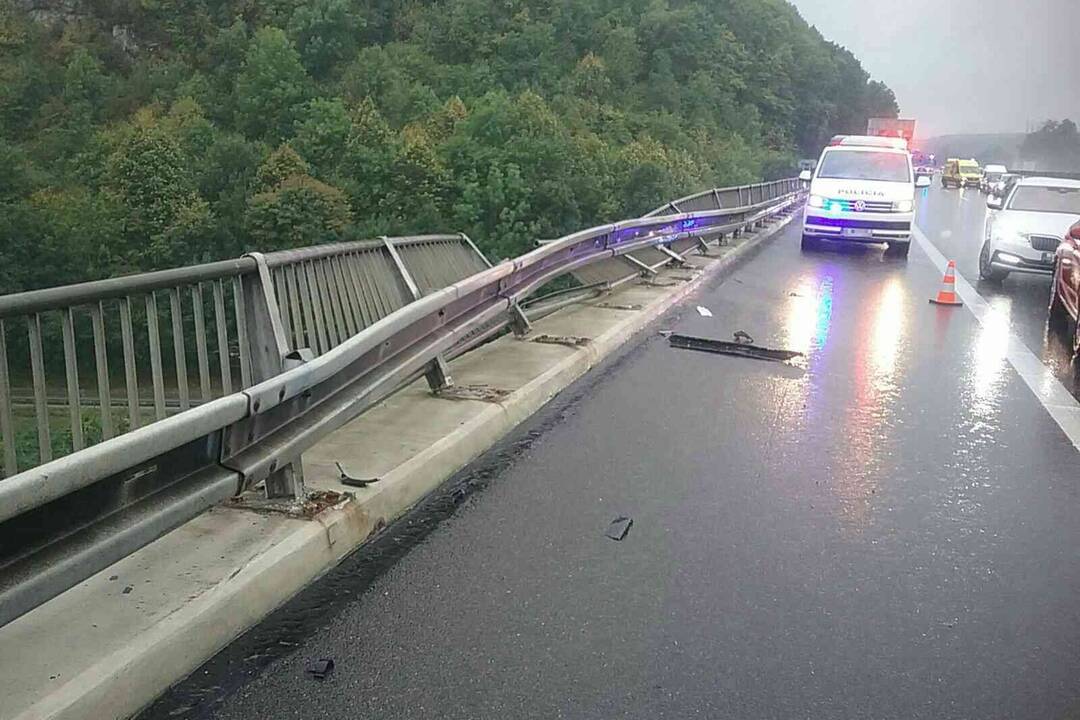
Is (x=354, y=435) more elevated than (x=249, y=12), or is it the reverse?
(x=249, y=12)

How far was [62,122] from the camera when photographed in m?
81.8

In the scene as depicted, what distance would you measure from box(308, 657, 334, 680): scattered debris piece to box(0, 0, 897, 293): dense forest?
4014cm

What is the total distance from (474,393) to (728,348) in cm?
358

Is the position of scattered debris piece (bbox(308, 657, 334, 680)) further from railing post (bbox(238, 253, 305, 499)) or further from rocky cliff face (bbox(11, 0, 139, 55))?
rocky cliff face (bbox(11, 0, 139, 55))

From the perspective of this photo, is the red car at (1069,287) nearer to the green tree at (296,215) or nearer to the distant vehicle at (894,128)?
the green tree at (296,215)

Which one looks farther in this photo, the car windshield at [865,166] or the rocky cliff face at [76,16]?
the rocky cliff face at [76,16]

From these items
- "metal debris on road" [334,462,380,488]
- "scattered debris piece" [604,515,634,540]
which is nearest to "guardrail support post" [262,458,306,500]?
"metal debris on road" [334,462,380,488]

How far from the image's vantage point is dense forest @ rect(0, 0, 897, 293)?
54.3 metres

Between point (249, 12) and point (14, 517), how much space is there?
346ft

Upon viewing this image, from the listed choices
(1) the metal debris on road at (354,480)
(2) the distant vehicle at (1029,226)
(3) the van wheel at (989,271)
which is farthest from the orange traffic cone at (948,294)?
(1) the metal debris on road at (354,480)

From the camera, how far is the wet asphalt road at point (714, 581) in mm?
3482

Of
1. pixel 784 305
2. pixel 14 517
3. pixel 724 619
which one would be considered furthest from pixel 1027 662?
pixel 784 305

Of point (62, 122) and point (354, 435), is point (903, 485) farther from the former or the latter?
point (62, 122)

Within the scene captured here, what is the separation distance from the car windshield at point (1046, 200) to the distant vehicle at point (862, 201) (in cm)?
266
